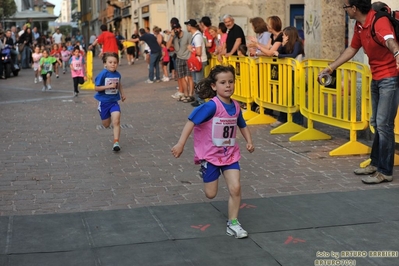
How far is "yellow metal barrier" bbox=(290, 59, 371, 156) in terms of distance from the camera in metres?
8.98

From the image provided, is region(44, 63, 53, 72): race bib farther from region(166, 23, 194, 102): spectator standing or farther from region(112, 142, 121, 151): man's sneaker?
region(112, 142, 121, 151): man's sneaker

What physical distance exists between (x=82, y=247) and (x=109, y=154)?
4.39 m

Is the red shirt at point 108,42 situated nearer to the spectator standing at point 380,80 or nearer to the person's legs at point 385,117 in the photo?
the spectator standing at point 380,80

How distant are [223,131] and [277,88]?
5.82 metres

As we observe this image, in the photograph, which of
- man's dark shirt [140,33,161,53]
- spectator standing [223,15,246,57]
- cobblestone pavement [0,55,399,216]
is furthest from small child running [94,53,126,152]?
man's dark shirt [140,33,161,53]

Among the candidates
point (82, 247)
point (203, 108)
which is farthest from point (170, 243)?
point (203, 108)

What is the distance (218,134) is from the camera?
5.96 metres

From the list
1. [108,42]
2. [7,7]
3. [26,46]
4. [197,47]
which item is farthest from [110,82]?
[7,7]

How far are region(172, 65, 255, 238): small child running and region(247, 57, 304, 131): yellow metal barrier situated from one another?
15.9ft

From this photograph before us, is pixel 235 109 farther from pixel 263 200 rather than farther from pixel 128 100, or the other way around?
pixel 128 100

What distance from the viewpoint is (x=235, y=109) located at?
6.05 metres

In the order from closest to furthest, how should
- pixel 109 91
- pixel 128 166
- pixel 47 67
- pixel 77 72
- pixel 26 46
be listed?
pixel 128 166 → pixel 109 91 → pixel 77 72 → pixel 47 67 → pixel 26 46

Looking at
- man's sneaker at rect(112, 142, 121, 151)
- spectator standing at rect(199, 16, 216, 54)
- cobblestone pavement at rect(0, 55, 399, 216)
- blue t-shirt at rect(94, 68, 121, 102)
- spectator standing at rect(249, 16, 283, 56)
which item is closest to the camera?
cobblestone pavement at rect(0, 55, 399, 216)

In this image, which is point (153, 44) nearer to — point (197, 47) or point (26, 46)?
point (197, 47)
